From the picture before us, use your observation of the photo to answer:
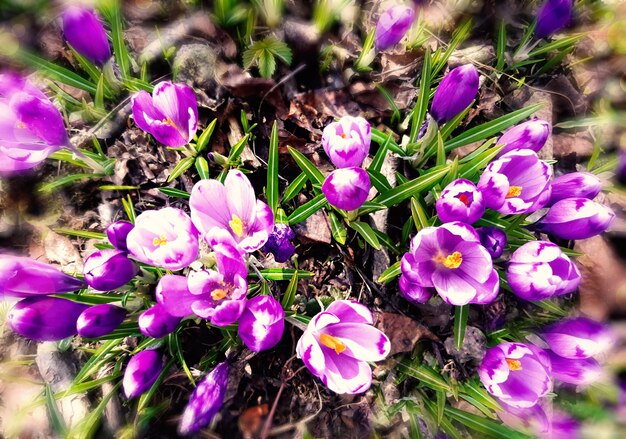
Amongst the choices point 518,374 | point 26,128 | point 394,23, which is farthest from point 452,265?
point 26,128

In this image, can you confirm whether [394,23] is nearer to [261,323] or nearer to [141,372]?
[261,323]

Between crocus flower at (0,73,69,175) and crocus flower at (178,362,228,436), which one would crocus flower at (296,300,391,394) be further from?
crocus flower at (0,73,69,175)

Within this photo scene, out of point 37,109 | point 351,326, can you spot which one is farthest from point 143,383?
point 37,109

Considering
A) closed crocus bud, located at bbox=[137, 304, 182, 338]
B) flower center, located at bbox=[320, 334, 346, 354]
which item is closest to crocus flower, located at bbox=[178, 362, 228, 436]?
closed crocus bud, located at bbox=[137, 304, 182, 338]

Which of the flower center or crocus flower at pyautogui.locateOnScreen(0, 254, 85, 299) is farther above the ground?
crocus flower at pyautogui.locateOnScreen(0, 254, 85, 299)

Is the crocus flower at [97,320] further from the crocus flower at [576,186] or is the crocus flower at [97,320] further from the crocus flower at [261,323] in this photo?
the crocus flower at [576,186]
